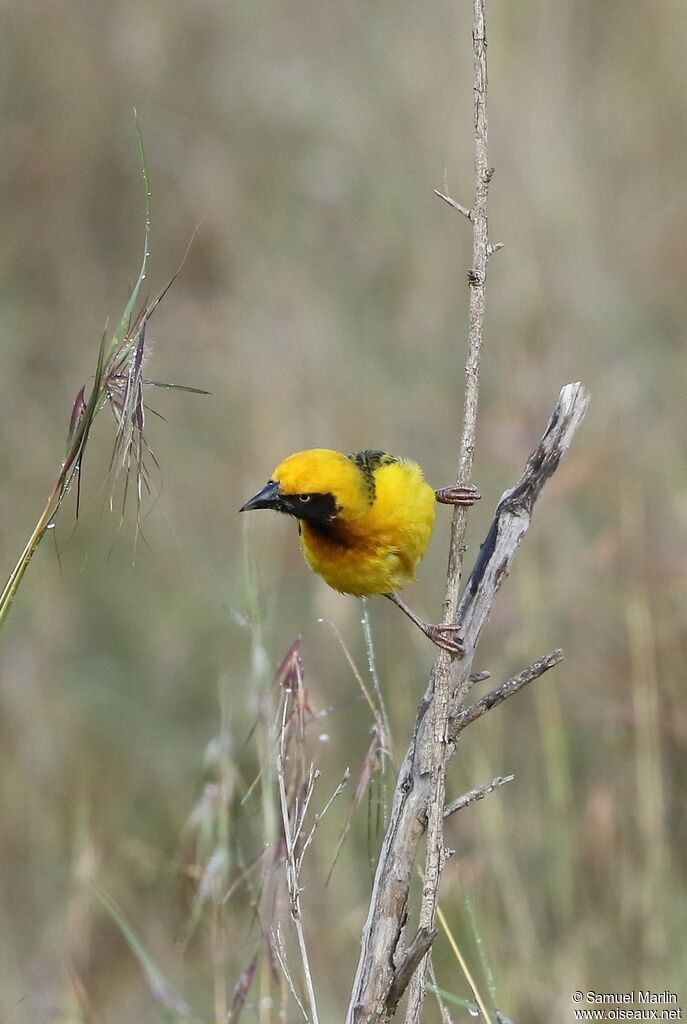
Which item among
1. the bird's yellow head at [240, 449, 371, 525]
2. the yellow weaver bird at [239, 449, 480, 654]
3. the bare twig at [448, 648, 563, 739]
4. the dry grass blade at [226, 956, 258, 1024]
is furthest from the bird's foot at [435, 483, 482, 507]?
the dry grass blade at [226, 956, 258, 1024]

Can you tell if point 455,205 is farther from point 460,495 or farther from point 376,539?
point 376,539

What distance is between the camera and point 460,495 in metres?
2.39

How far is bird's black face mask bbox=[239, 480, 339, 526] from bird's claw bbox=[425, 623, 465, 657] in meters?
0.68

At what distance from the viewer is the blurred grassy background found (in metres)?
3.61

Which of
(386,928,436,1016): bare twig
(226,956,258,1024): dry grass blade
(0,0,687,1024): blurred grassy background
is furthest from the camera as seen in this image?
(0,0,687,1024): blurred grassy background

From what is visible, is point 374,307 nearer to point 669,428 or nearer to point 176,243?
point 176,243

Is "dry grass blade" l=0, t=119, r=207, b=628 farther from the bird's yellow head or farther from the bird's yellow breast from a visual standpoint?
the bird's yellow breast

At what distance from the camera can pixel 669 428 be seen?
4980 millimetres

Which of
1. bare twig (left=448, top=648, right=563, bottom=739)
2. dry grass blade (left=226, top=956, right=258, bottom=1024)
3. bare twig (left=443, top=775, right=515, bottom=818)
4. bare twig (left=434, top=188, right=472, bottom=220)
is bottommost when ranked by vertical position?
dry grass blade (left=226, top=956, right=258, bottom=1024)

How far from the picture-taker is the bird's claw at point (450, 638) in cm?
221

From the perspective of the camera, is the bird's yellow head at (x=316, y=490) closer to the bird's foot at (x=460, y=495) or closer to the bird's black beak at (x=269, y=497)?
the bird's black beak at (x=269, y=497)

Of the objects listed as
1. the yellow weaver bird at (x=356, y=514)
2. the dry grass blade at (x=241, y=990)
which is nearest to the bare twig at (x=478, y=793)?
the dry grass blade at (x=241, y=990)

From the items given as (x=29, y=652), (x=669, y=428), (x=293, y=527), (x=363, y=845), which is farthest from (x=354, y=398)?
(x=363, y=845)

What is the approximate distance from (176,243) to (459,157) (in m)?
1.68
